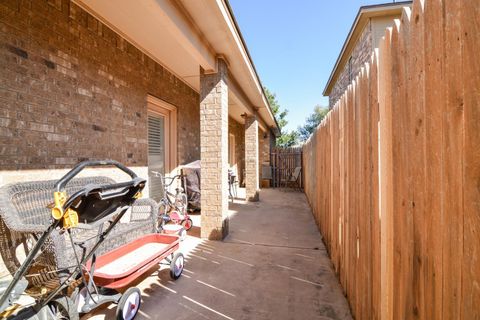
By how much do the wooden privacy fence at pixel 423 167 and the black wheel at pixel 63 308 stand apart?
1983 mm

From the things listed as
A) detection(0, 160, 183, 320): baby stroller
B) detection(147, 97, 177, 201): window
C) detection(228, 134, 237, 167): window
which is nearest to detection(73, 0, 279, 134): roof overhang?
detection(147, 97, 177, 201): window

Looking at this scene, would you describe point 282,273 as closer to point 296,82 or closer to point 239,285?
point 239,285

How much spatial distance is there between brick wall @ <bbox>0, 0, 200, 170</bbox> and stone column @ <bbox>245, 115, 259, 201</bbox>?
13.0 ft

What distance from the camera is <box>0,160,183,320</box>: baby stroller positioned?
1.21 metres

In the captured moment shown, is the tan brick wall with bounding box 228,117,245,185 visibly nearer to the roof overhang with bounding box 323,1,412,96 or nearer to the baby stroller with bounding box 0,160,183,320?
the roof overhang with bounding box 323,1,412,96

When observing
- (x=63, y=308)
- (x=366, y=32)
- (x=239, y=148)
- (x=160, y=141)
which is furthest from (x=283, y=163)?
(x=63, y=308)

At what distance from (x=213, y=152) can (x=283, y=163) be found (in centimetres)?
880

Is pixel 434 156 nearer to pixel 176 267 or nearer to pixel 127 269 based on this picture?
pixel 127 269

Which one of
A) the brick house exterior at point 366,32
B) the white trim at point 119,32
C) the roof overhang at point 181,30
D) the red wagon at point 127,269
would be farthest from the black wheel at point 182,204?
the brick house exterior at point 366,32

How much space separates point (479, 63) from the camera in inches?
26.1

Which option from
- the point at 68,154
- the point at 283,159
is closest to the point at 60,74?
the point at 68,154

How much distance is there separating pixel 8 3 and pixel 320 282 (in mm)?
4227

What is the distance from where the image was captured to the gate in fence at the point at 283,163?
12.3 m

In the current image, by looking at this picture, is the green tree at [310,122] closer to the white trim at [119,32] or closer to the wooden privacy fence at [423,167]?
the white trim at [119,32]
